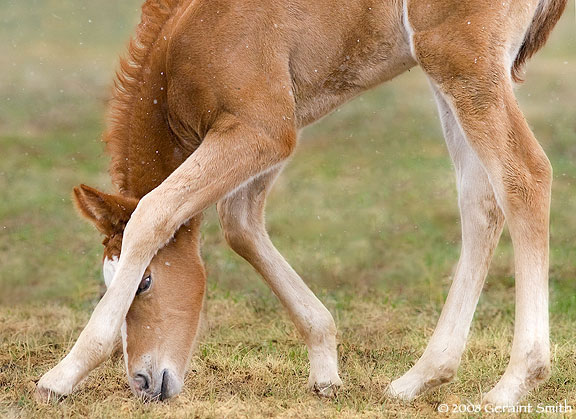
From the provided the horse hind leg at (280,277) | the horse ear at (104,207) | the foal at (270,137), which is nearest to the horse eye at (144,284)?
the foal at (270,137)

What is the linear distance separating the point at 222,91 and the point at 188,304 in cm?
114

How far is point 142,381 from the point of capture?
4.64m

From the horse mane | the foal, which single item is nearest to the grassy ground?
the foal

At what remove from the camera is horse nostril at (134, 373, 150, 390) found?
4641 mm

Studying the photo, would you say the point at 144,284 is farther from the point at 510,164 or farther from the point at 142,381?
the point at 510,164

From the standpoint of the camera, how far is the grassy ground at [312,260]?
5.08 metres

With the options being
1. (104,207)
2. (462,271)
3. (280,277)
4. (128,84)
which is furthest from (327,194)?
(104,207)

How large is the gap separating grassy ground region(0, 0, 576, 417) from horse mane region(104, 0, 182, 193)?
1255mm

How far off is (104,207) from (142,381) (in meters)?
0.90

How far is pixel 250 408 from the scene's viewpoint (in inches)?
178

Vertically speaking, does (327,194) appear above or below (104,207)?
below

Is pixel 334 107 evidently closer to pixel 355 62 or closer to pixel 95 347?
pixel 355 62

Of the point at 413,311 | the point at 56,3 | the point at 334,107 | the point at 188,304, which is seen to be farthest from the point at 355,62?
the point at 56,3

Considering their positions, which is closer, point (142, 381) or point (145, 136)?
point (142, 381)
